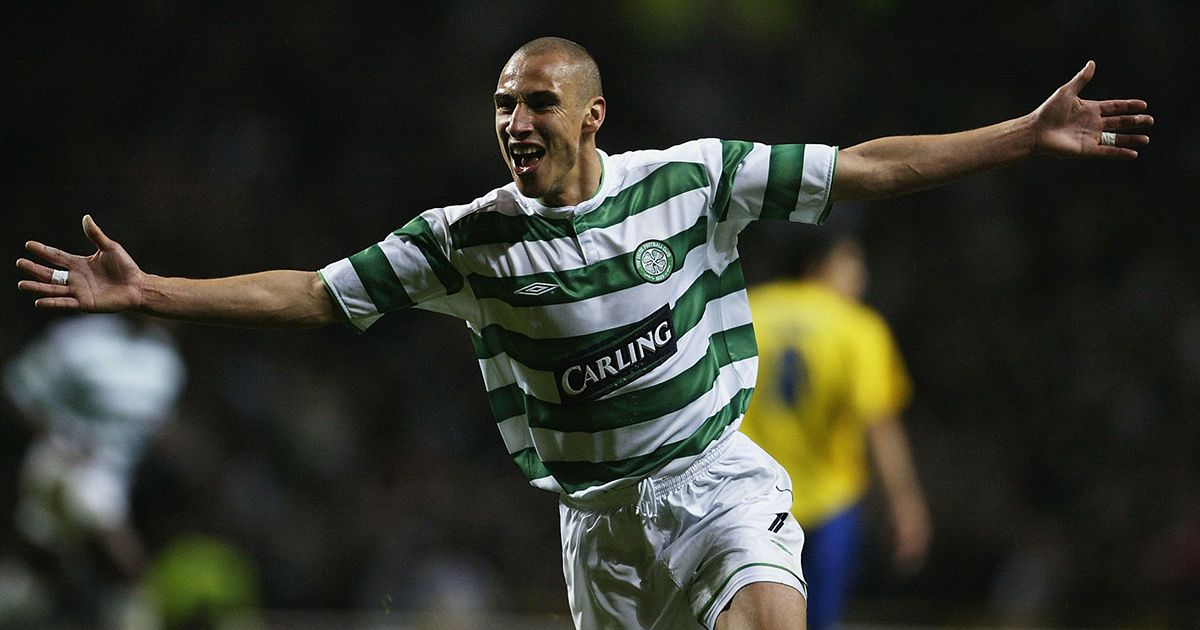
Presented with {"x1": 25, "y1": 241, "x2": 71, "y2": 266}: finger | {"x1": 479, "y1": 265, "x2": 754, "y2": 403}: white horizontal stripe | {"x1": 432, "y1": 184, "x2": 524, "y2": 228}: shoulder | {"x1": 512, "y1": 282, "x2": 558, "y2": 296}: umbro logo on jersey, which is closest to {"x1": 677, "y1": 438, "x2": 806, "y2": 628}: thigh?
{"x1": 479, "y1": 265, "x2": 754, "y2": 403}: white horizontal stripe

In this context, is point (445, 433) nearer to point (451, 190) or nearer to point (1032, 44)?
point (451, 190)

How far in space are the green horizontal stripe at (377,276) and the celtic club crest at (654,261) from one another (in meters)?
0.60

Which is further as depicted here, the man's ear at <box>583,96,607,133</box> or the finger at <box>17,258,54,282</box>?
the man's ear at <box>583,96,607,133</box>

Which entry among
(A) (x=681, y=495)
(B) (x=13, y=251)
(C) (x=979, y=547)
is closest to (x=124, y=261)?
(A) (x=681, y=495)

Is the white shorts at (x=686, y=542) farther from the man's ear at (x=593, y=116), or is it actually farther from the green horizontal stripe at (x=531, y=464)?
the man's ear at (x=593, y=116)

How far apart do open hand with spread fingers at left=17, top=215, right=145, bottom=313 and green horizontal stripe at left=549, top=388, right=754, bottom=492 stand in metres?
1.09

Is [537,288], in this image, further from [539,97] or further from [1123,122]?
[1123,122]

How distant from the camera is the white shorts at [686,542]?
11.5 ft

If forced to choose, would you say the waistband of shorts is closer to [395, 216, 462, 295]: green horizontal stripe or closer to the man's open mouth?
[395, 216, 462, 295]: green horizontal stripe

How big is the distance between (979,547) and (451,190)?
4.32 meters

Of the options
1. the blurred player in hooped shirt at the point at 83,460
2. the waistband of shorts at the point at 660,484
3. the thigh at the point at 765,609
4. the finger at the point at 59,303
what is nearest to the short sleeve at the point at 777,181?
the waistband of shorts at the point at 660,484

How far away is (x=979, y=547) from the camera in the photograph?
A: 9.29m

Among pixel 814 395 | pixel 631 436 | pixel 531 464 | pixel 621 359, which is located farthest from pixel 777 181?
pixel 814 395

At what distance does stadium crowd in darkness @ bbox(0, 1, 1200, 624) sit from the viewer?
929 centimetres
